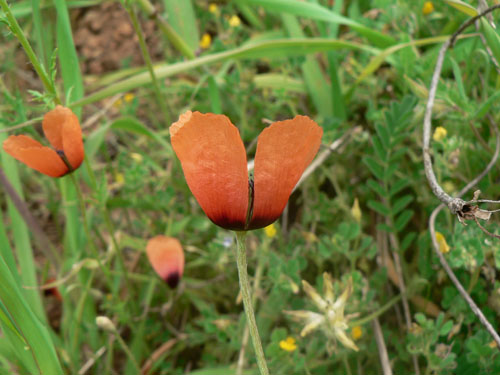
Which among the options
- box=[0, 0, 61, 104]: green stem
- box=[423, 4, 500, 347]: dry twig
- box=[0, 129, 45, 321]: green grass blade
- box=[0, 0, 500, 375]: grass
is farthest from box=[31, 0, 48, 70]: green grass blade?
box=[423, 4, 500, 347]: dry twig

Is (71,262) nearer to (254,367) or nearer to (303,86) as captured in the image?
(254,367)

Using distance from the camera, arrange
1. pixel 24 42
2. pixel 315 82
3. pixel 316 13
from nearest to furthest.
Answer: pixel 24 42, pixel 316 13, pixel 315 82

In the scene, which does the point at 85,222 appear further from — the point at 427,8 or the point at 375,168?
the point at 427,8

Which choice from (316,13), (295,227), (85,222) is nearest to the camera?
(85,222)

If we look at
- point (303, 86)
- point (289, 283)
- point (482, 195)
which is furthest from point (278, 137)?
point (303, 86)

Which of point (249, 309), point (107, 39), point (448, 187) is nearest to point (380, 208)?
point (448, 187)

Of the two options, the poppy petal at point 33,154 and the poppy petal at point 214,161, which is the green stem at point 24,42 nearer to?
the poppy petal at point 33,154

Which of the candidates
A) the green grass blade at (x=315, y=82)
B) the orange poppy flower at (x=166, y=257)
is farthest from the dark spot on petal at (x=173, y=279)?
the green grass blade at (x=315, y=82)
